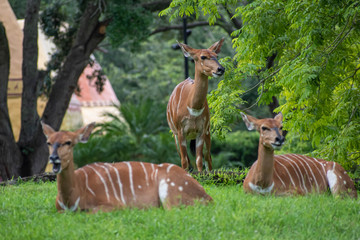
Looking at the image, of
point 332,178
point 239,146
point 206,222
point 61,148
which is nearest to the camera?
point 206,222

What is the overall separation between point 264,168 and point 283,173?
1.89ft

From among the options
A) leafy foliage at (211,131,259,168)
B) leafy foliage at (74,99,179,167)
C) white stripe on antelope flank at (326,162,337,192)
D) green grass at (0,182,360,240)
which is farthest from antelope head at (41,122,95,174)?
leafy foliage at (211,131,259,168)

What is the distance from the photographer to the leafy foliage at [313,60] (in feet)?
28.9

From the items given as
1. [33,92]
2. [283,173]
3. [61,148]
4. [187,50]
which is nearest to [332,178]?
[283,173]

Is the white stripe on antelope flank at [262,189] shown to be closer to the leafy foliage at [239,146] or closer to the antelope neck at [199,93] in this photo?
the antelope neck at [199,93]

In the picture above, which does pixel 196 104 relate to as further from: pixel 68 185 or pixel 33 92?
pixel 33 92

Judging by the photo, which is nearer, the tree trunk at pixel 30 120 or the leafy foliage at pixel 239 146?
the tree trunk at pixel 30 120

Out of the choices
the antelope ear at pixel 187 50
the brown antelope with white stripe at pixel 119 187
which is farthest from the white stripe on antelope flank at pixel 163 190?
the antelope ear at pixel 187 50

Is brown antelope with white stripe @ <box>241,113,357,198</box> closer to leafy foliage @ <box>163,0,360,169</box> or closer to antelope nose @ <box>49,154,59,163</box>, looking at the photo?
leafy foliage @ <box>163,0,360,169</box>

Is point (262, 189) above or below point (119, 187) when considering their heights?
below

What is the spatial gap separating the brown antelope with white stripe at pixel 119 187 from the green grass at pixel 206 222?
14 cm

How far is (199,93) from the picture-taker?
8875 millimetres

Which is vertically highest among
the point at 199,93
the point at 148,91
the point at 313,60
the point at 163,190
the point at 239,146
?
the point at 313,60

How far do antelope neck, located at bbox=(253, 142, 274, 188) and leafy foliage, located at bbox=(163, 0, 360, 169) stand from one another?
52.9 inches
